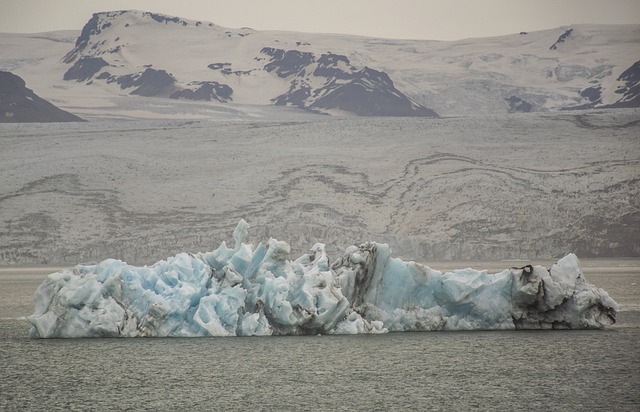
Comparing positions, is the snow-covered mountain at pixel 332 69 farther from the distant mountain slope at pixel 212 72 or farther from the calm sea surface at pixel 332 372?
the calm sea surface at pixel 332 372

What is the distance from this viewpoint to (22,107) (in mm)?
68500

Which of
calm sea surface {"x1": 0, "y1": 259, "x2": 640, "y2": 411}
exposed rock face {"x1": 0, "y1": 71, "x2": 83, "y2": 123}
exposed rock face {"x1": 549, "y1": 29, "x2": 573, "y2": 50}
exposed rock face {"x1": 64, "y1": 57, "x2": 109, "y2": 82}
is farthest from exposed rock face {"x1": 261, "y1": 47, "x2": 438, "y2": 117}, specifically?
calm sea surface {"x1": 0, "y1": 259, "x2": 640, "y2": 411}

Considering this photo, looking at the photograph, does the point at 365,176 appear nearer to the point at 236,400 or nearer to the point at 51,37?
the point at 236,400

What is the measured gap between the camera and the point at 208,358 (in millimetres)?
11562

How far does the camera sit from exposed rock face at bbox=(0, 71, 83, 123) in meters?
67.4

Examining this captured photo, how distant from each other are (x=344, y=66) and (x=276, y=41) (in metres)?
9.22

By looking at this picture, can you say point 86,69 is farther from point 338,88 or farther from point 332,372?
point 332,372

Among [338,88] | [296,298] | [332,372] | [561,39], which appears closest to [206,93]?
[338,88]

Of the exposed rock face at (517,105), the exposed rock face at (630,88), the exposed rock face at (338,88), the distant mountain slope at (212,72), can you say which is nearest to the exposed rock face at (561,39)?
the exposed rock face at (630,88)

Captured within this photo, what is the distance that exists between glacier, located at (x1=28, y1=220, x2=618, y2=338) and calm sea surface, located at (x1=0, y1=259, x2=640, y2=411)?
0.37 m

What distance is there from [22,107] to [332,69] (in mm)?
24821

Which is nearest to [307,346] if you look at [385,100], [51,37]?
[385,100]

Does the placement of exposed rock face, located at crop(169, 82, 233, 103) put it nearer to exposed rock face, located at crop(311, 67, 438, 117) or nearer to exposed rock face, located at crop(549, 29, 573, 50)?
exposed rock face, located at crop(311, 67, 438, 117)

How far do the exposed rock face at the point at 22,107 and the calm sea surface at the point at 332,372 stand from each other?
55866 millimetres
